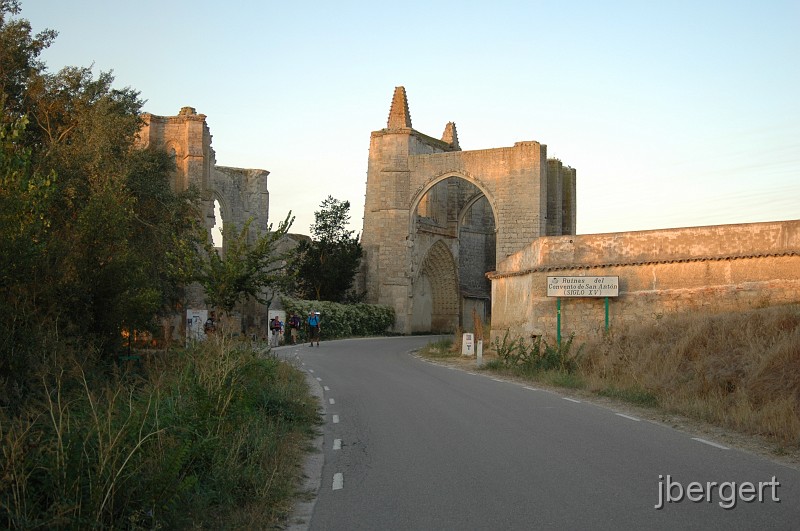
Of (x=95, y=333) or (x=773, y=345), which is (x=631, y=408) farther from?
(x=95, y=333)

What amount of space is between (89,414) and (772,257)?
2032 cm

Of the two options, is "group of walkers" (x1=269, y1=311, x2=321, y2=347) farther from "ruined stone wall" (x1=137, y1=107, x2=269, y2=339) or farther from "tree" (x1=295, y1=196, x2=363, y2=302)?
"tree" (x1=295, y1=196, x2=363, y2=302)

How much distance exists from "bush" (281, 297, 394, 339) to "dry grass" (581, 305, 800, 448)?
70.3 ft

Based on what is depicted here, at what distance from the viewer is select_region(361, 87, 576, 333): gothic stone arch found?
4675cm

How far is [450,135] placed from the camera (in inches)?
2426

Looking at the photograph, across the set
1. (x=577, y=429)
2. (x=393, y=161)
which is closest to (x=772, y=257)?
(x=577, y=429)

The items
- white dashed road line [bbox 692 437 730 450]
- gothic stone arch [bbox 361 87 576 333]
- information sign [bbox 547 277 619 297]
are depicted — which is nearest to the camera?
white dashed road line [bbox 692 437 730 450]

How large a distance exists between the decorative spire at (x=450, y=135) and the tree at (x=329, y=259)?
13.5 meters

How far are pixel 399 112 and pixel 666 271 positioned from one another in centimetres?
3204

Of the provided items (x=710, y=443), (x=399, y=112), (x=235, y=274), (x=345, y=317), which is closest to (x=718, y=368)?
(x=710, y=443)

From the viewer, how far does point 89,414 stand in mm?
6727

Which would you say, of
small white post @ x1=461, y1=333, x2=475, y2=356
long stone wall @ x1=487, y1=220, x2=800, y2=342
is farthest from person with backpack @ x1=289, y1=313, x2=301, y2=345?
long stone wall @ x1=487, y1=220, x2=800, y2=342

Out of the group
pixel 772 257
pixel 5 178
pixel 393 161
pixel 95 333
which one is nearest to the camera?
pixel 5 178

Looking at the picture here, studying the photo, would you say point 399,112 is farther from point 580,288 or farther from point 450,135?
point 580,288
